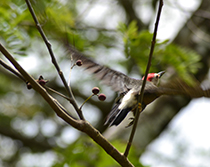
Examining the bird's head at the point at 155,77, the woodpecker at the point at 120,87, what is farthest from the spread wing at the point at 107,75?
the bird's head at the point at 155,77

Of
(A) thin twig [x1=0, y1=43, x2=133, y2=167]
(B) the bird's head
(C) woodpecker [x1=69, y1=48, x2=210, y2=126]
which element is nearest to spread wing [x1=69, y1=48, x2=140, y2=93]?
(C) woodpecker [x1=69, y1=48, x2=210, y2=126]

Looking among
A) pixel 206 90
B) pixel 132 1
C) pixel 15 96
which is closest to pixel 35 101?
pixel 15 96

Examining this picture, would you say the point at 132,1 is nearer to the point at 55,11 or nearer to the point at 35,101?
the point at 35,101

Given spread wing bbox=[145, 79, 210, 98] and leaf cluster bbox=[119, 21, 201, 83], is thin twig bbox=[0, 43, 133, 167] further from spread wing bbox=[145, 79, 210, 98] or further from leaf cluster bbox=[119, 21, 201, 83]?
leaf cluster bbox=[119, 21, 201, 83]

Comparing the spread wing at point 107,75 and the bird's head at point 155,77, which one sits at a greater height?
the spread wing at point 107,75

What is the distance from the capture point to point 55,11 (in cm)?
212

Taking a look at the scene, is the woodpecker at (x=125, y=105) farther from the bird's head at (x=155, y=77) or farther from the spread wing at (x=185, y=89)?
the spread wing at (x=185, y=89)

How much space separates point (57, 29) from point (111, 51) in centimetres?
139

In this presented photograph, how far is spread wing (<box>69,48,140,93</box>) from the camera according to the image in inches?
70.8

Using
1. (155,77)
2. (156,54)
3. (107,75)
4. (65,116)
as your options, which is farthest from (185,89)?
(156,54)

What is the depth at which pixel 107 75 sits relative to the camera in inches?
74.7

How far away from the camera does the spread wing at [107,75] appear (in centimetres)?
180

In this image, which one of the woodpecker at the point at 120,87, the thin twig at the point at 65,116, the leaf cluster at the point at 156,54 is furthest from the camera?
the leaf cluster at the point at 156,54

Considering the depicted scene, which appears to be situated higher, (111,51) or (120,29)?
(120,29)
